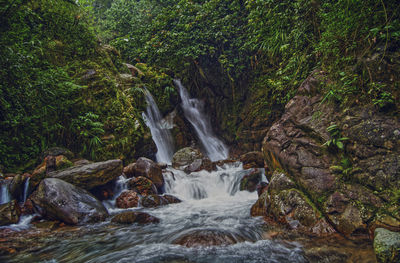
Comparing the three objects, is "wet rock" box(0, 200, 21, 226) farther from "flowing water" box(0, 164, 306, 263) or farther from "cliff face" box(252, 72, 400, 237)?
Answer: "cliff face" box(252, 72, 400, 237)

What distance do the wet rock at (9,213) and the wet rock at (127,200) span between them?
6.29 ft

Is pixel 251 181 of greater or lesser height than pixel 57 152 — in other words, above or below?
below

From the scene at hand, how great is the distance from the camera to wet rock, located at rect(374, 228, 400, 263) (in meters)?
1.88

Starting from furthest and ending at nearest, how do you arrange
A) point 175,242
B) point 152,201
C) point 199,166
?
1. point 199,166
2. point 152,201
3. point 175,242

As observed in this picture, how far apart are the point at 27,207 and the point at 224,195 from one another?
4786mm

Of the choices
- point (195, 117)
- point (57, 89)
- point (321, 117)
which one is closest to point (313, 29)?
point (321, 117)

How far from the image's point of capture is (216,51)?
38.6 feet

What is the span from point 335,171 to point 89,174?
5.05 m

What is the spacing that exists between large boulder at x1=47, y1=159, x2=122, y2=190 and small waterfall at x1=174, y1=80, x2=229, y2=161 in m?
6.75

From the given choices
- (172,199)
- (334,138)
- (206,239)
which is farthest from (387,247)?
(172,199)

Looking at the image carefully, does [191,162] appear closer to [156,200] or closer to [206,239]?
[156,200]

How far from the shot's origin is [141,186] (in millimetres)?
5879

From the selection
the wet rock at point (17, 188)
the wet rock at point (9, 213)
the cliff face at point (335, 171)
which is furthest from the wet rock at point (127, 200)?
the cliff face at point (335, 171)

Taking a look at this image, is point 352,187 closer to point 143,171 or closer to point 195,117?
point 143,171
